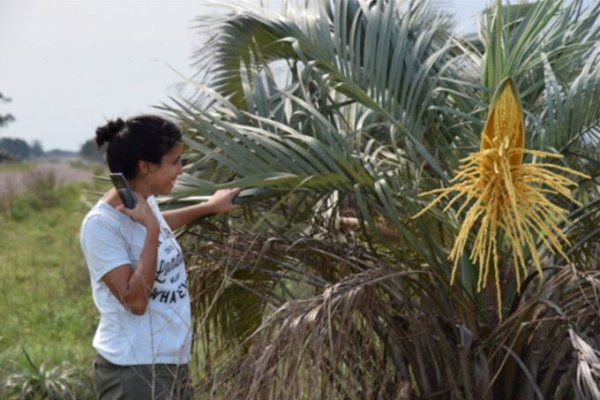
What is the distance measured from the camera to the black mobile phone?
418 centimetres

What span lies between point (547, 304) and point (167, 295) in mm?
1300

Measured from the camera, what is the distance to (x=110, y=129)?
4355 mm

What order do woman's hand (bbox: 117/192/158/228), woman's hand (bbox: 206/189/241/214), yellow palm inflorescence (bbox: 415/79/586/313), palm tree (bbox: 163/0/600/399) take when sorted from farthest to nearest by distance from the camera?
woman's hand (bbox: 206/189/241/214) → palm tree (bbox: 163/0/600/399) → woman's hand (bbox: 117/192/158/228) → yellow palm inflorescence (bbox: 415/79/586/313)

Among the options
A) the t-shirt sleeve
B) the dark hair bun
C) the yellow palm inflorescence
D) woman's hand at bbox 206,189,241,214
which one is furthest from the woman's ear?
the yellow palm inflorescence

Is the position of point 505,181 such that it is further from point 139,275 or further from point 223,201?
point 223,201

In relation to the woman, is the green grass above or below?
below

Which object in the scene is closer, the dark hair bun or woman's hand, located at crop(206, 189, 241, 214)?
the dark hair bun

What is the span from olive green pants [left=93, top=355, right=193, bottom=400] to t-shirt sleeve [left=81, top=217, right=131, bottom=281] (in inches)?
11.7

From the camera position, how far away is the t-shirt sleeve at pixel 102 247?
4.14 metres

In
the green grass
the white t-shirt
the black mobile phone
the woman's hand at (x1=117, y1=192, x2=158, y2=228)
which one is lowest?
the green grass

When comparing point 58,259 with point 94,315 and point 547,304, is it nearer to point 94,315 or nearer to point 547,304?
point 94,315

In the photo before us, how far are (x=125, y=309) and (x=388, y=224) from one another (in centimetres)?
156

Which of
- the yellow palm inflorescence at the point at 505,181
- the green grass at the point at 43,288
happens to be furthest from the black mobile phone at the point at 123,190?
the green grass at the point at 43,288

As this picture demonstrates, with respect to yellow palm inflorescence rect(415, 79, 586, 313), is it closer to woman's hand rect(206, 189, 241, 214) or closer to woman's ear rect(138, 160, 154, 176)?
woman's ear rect(138, 160, 154, 176)
